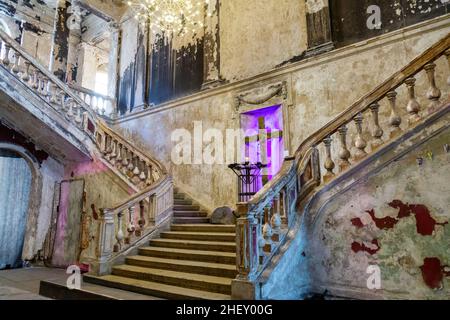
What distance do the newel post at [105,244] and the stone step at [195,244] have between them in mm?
785

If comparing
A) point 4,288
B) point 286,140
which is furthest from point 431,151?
point 4,288

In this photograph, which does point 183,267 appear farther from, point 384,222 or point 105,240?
point 384,222

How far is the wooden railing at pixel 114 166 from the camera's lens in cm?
505

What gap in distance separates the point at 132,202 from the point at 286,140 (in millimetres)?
3354

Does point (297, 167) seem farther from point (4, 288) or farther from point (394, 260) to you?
point (4, 288)

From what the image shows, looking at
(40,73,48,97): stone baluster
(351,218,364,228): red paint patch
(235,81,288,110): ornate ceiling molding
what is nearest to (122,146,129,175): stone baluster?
(40,73,48,97): stone baluster

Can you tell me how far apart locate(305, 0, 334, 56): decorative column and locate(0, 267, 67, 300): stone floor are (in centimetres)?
638

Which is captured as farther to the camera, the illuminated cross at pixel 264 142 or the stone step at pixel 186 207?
the illuminated cross at pixel 264 142

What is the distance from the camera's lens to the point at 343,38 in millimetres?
6391

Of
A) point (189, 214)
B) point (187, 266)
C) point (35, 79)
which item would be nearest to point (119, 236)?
point (187, 266)

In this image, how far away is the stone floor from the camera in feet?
15.3

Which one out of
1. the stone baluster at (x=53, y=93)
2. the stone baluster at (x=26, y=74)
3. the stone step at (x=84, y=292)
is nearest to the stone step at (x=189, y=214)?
the stone step at (x=84, y=292)

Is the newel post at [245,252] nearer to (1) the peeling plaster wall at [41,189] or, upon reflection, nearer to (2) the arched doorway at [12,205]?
(1) the peeling plaster wall at [41,189]

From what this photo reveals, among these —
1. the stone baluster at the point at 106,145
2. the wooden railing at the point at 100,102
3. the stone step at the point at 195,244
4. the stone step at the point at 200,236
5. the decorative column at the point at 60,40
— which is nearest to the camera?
the stone step at the point at 195,244
